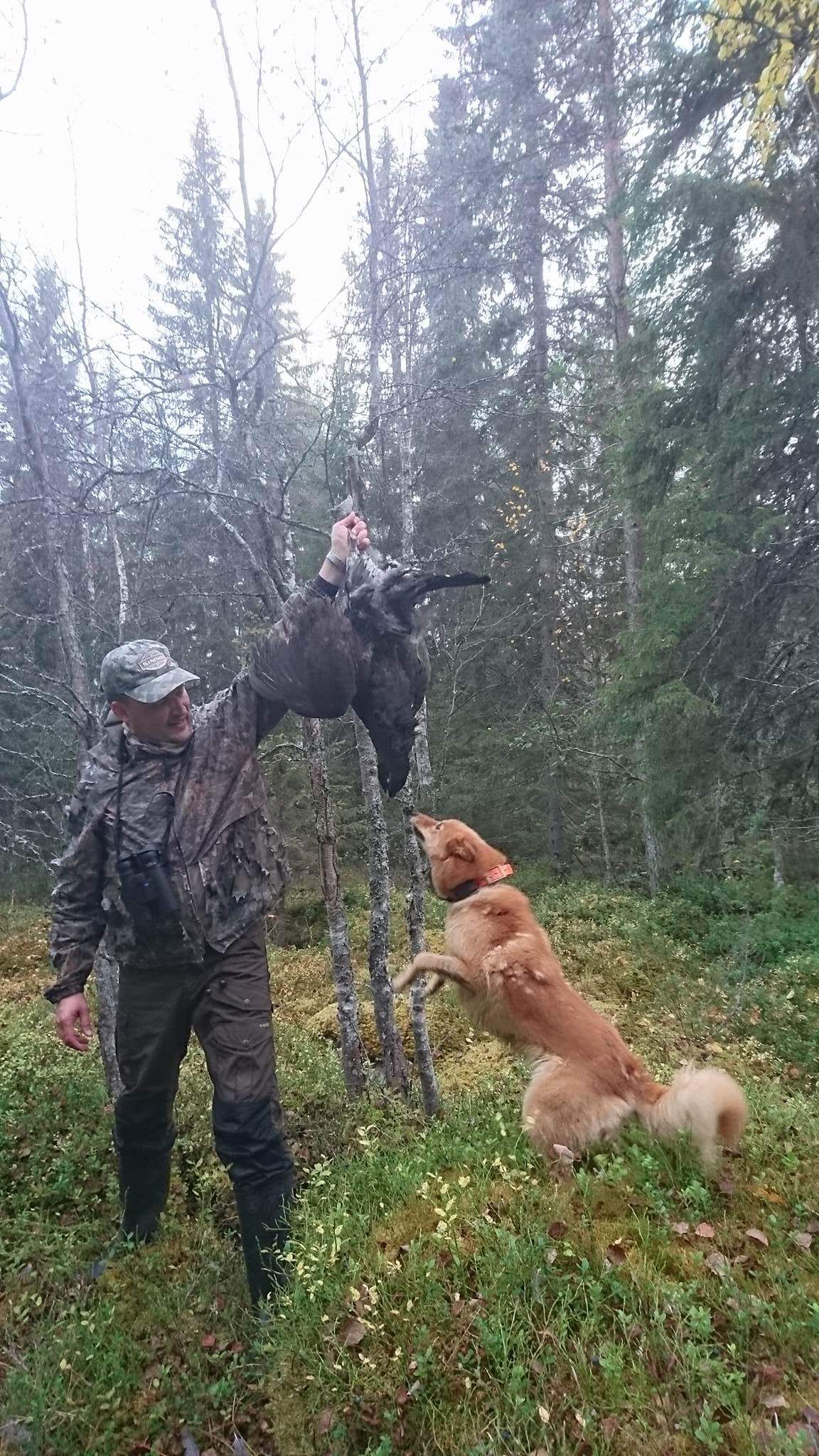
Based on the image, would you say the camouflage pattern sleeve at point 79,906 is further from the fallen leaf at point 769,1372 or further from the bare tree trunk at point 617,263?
the bare tree trunk at point 617,263

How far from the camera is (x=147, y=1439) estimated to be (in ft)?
9.39

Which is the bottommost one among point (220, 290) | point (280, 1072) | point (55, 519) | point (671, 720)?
point (280, 1072)

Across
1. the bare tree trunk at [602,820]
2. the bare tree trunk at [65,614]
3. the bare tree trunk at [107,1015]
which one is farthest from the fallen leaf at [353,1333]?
the bare tree trunk at [602,820]

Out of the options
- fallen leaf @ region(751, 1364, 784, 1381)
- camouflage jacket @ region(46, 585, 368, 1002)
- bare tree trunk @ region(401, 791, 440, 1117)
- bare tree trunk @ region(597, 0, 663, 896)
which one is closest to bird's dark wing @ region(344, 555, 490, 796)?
camouflage jacket @ region(46, 585, 368, 1002)

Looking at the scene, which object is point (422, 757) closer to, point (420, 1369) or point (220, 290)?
point (220, 290)

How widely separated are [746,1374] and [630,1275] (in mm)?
431

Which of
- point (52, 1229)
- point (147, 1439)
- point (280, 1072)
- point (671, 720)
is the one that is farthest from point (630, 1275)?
point (671, 720)

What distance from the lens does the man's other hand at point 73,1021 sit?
3461 mm

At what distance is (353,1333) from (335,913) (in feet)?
8.66

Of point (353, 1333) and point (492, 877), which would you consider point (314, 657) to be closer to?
point (492, 877)

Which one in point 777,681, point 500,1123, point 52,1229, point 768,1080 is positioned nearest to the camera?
point 500,1123

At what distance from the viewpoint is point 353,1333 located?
2.68 m

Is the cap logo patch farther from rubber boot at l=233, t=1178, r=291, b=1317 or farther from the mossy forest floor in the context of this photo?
the mossy forest floor

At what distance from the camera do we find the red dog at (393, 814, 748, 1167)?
10.6 ft
